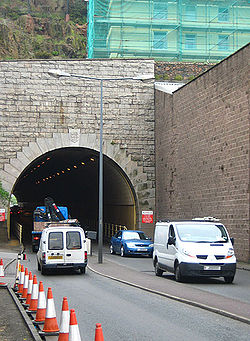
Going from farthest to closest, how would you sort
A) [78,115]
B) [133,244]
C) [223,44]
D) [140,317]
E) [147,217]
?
1. [223,44]
2. [78,115]
3. [147,217]
4. [133,244]
5. [140,317]

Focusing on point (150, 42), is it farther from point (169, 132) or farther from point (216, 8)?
point (169, 132)

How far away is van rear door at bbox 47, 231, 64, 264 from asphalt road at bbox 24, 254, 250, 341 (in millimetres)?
4581

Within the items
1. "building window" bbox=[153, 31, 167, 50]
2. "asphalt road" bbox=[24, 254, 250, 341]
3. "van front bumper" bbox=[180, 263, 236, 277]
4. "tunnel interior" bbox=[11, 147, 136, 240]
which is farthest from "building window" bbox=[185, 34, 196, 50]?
"asphalt road" bbox=[24, 254, 250, 341]

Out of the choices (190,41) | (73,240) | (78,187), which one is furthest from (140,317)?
(78,187)

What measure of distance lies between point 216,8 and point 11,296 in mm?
40401

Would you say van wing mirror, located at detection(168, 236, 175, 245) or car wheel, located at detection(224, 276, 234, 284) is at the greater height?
van wing mirror, located at detection(168, 236, 175, 245)

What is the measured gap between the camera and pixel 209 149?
1123 inches

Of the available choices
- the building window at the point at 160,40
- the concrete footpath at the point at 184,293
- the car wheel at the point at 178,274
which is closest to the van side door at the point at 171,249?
the car wheel at the point at 178,274

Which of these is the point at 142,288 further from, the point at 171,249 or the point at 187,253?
the point at 171,249

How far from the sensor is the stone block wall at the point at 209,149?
81.1ft

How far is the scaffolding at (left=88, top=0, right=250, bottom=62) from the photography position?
155 feet

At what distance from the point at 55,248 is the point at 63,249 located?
0.28 m

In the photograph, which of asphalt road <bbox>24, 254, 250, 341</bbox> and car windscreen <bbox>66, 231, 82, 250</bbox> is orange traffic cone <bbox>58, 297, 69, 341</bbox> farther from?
car windscreen <bbox>66, 231, 82, 250</bbox>

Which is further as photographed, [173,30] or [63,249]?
[173,30]
